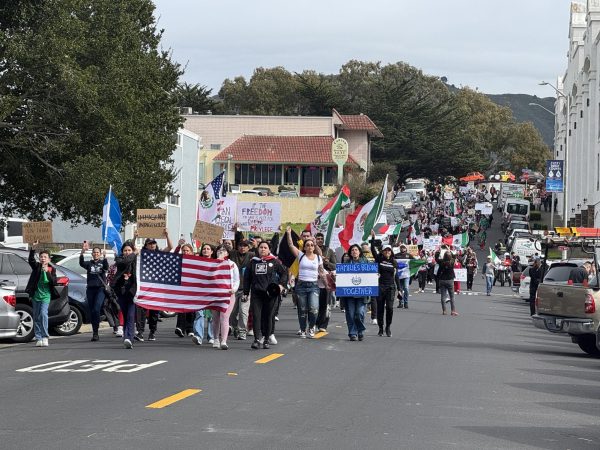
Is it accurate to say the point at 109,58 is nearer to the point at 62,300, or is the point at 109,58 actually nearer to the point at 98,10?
the point at 98,10

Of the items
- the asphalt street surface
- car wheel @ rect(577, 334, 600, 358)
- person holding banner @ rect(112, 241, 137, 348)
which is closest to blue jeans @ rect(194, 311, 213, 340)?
the asphalt street surface

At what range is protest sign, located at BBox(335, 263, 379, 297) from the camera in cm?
2158

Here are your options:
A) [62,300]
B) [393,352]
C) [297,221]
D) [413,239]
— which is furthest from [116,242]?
[297,221]

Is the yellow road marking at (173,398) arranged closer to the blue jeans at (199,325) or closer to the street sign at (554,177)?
the blue jeans at (199,325)

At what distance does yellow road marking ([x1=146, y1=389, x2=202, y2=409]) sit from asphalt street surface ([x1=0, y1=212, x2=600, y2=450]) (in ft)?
0.11

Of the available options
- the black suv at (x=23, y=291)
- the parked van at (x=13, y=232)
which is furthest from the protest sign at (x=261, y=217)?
the black suv at (x=23, y=291)

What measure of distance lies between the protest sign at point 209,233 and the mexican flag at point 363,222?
687 centimetres

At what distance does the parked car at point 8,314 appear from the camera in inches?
778

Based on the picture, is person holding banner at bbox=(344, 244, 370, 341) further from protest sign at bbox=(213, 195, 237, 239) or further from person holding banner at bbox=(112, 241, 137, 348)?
protest sign at bbox=(213, 195, 237, 239)

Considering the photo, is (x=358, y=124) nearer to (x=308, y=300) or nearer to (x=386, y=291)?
(x=386, y=291)

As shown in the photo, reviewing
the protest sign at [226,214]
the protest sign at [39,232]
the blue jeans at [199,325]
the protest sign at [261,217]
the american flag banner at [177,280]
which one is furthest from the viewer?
the protest sign at [261,217]

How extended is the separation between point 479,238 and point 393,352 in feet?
236

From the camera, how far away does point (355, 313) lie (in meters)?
21.7

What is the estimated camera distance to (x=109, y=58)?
34562mm
